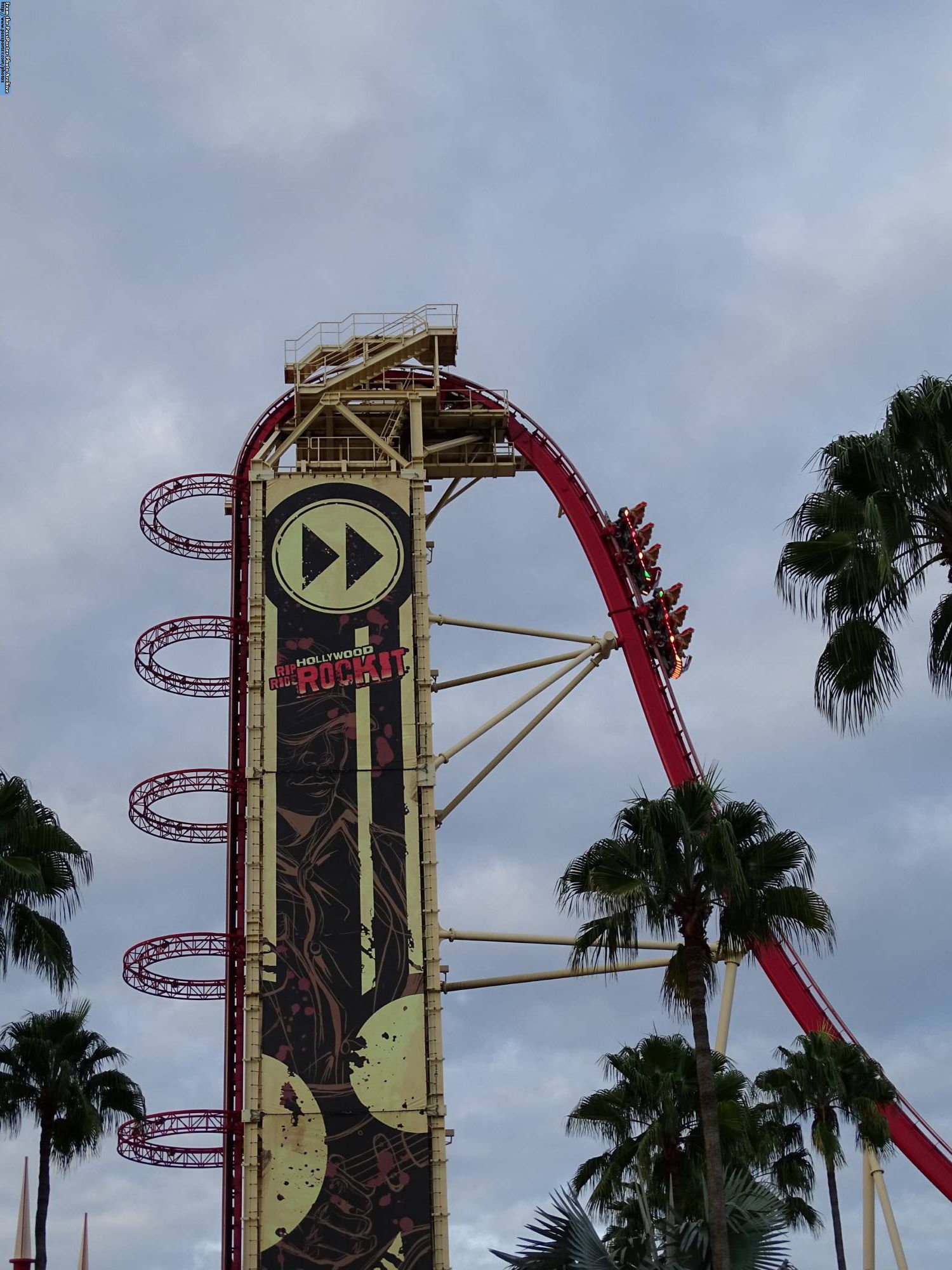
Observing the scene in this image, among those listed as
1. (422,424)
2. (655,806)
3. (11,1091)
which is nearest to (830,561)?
(655,806)

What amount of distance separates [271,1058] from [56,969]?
52.4 ft

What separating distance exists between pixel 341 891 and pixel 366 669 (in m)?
5.89

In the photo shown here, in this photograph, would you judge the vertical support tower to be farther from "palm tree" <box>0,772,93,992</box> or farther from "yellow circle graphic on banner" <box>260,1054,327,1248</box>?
"palm tree" <box>0,772,93,992</box>

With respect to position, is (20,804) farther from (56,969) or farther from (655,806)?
(655,806)

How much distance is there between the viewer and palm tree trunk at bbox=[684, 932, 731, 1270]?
2620 cm

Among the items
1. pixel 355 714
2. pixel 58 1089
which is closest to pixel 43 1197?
pixel 58 1089

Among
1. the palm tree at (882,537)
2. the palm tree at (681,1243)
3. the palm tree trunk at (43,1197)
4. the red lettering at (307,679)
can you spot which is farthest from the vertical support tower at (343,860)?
the palm tree at (882,537)

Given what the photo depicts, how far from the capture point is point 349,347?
52.3 meters

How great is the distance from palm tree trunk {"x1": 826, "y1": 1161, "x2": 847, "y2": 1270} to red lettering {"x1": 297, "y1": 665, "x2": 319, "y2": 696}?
56.5 feet

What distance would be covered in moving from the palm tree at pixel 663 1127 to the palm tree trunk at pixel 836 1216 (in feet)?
4.70

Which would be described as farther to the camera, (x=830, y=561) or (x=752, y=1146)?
(x=752, y=1146)

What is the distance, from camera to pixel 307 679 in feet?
152

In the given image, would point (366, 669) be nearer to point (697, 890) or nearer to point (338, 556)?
point (338, 556)

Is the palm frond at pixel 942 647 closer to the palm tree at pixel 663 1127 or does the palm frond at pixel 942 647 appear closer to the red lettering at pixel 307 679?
the palm tree at pixel 663 1127
